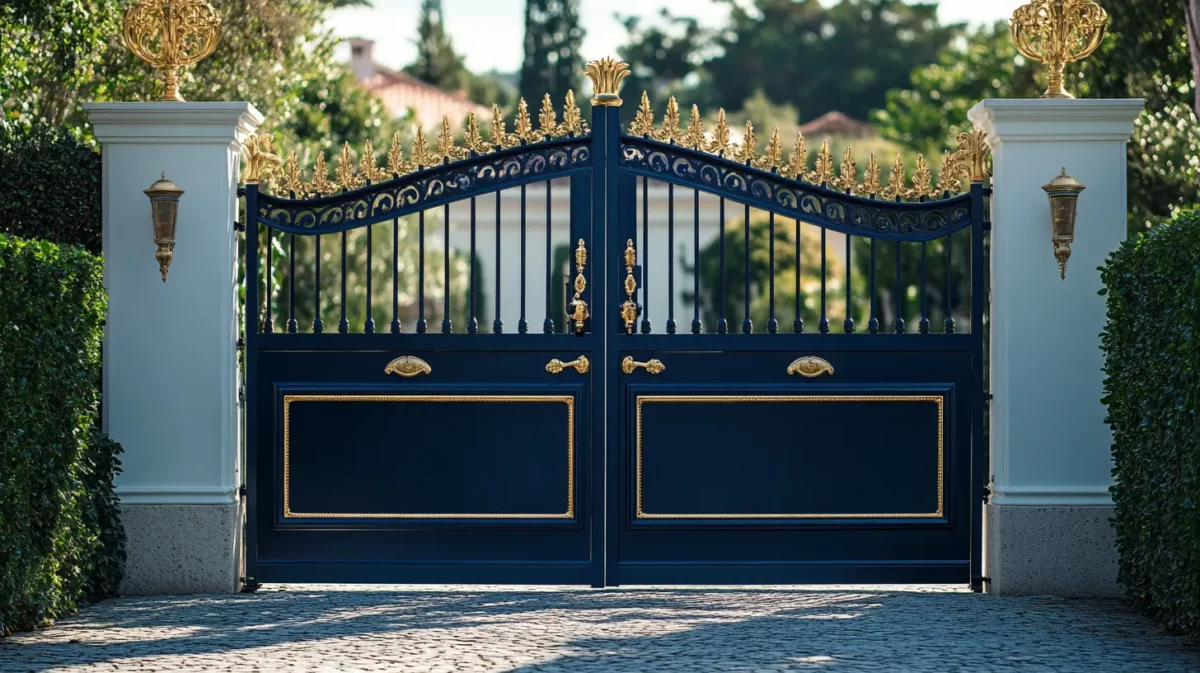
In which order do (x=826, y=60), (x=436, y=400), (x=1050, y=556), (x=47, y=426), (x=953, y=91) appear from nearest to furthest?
(x=47, y=426) → (x=1050, y=556) → (x=436, y=400) → (x=953, y=91) → (x=826, y=60)

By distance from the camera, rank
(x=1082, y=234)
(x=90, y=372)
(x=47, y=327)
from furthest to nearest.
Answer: (x=1082, y=234) → (x=90, y=372) → (x=47, y=327)

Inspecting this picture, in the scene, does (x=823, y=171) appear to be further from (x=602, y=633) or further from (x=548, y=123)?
(x=602, y=633)

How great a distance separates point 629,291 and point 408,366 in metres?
1.19

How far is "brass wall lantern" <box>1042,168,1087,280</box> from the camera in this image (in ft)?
24.3

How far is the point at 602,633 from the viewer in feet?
21.2

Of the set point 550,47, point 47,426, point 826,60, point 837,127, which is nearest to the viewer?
point 47,426

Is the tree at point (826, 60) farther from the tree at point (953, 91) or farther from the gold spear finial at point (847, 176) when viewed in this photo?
the gold spear finial at point (847, 176)

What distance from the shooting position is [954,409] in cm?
766

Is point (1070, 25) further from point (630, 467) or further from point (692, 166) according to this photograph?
point (630, 467)

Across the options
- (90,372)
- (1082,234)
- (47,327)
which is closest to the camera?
(47,327)

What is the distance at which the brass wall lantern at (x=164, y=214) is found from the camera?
7.43m

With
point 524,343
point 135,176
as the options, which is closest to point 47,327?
Answer: point 135,176

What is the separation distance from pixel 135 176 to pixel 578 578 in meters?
3.06

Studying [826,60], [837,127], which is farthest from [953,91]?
[826,60]
